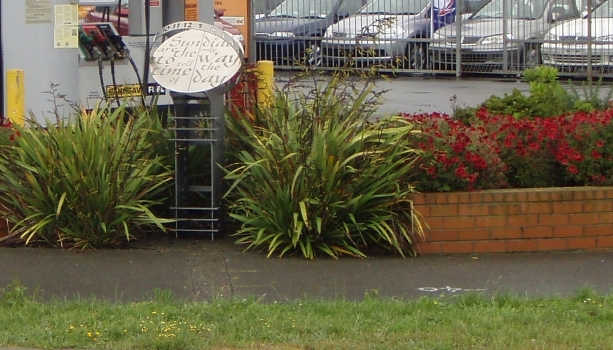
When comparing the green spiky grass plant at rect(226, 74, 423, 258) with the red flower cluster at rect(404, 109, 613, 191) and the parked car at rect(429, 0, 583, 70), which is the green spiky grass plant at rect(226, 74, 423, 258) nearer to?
the red flower cluster at rect(404, 109, 613, 191)

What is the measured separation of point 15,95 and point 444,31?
11.4 meters

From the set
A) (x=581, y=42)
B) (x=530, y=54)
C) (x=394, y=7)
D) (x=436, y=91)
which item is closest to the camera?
(x=436, y=91)

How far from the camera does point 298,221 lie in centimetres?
700

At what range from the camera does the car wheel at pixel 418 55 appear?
18.2 metres

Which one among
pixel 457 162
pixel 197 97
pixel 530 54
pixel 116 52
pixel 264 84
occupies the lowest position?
pixel 457 162

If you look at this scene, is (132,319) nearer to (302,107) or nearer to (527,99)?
(302,107)

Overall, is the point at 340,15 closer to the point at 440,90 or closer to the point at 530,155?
the point at 440,90

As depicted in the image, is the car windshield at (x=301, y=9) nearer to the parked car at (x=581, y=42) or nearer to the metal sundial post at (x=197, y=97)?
the parked car at (x=581, y=42)

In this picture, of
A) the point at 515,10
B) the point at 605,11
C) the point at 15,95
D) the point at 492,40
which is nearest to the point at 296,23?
the point at 492,40

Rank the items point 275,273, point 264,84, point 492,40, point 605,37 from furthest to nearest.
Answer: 1. point 492,40
2. point 605,37
3. point 264,84
4. point 275,273

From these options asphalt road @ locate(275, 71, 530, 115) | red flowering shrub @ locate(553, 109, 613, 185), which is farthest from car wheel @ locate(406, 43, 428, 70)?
red flowering shrub @ locate(553, 109, 613, 185)

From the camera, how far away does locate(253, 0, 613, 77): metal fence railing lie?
17.6 metres

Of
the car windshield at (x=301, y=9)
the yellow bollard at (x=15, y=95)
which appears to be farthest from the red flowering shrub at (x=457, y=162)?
the car windshield at (x=301, y=9)

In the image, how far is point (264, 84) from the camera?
7.92 m
